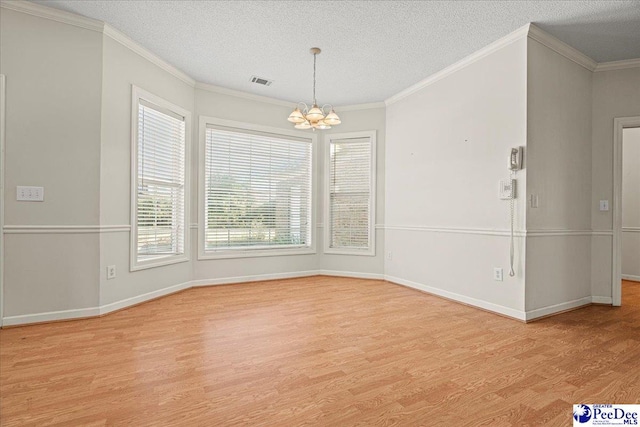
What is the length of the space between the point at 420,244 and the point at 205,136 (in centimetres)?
339

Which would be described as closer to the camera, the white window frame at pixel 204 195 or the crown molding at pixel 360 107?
the white window frame at pixel 204 195

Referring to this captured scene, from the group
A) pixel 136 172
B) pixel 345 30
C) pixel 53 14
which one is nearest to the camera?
pixel 53 14

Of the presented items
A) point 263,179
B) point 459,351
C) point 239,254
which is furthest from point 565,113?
point 239,254

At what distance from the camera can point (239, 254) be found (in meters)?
4.90

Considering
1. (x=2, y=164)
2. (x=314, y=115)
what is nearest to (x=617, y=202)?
(x=314, y=115)

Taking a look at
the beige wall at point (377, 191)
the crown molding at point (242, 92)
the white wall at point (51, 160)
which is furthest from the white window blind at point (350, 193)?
the white wall at point (51, 160)

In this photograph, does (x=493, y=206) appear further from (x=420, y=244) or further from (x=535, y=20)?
(x=535, y=20)

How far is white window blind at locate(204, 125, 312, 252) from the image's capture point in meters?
4.78

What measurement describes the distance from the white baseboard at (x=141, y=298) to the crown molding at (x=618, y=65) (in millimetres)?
5827

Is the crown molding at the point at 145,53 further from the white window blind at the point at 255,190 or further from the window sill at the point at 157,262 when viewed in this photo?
the window sill at the point at 157,262

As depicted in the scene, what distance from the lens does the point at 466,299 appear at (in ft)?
12.5

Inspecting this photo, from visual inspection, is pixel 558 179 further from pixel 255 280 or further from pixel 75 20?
pixel 75 20

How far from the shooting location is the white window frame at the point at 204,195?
4637 millimetres

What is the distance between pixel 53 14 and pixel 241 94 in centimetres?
227
